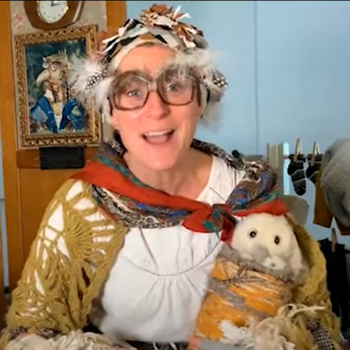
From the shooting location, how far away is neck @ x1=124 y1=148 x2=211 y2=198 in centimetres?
104

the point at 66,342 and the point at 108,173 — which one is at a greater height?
the point at 108,173

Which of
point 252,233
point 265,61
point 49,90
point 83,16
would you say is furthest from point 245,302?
point 265,61

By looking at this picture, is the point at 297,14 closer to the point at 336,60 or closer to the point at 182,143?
the point at 336,60

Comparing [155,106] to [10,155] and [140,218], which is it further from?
[10,155]

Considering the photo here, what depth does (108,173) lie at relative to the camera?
1021 mm

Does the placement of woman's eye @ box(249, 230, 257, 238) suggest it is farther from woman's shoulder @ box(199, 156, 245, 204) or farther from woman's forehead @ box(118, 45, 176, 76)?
woman's forehead @ box(118, 45, 176, 76)

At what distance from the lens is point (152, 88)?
0.95 metres

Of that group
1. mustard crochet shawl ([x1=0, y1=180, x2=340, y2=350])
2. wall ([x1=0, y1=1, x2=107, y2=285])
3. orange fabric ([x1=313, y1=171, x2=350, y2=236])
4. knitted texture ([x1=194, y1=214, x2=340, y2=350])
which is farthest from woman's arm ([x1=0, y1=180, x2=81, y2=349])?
wall ([x1=0, y1=1, x2=107, y2=285])

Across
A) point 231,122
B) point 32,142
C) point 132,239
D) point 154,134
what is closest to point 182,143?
point 154,134

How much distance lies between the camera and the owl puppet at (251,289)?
0.87m

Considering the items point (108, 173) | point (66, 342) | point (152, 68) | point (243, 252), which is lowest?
point (66, 342)

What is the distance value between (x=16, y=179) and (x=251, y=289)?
0.78m

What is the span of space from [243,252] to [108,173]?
0.27 meters

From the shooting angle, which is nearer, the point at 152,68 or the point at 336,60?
the point at 152,68
